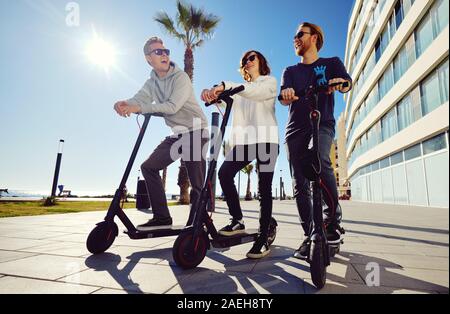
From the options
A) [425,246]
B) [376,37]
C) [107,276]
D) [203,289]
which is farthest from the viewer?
[376,37]

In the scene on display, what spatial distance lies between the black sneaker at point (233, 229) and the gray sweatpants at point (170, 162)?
1.85 feet

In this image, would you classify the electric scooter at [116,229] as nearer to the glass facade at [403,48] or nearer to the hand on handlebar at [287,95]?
the hand on handlebar at [287,95]

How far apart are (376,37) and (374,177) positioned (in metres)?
11.5

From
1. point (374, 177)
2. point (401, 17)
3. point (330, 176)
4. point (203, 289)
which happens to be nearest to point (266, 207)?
point (330, 176)

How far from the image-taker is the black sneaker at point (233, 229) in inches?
106

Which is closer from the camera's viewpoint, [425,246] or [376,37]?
[425,246]

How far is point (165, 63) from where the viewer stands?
3299mm

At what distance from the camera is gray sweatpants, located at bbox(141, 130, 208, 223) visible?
10.4 ft

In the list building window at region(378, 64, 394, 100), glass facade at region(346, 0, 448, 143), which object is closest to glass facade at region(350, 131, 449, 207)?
glass facade at region(346, 0, 448, 143)

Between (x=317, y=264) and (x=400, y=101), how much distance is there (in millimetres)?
19228

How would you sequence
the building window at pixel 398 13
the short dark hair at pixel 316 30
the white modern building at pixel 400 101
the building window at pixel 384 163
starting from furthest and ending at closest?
the building window at pixel 384 163 < the building window at pixel 398 13 < the white modern building at pixel 400 101 < the short dark hair at pixel 316 30

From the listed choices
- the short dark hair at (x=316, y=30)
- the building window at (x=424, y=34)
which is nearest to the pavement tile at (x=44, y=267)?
the short dark hair at (x=316, y=30)

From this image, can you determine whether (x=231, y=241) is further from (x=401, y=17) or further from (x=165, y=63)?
(x=401, y=17)

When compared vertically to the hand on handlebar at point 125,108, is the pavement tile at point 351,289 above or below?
below
